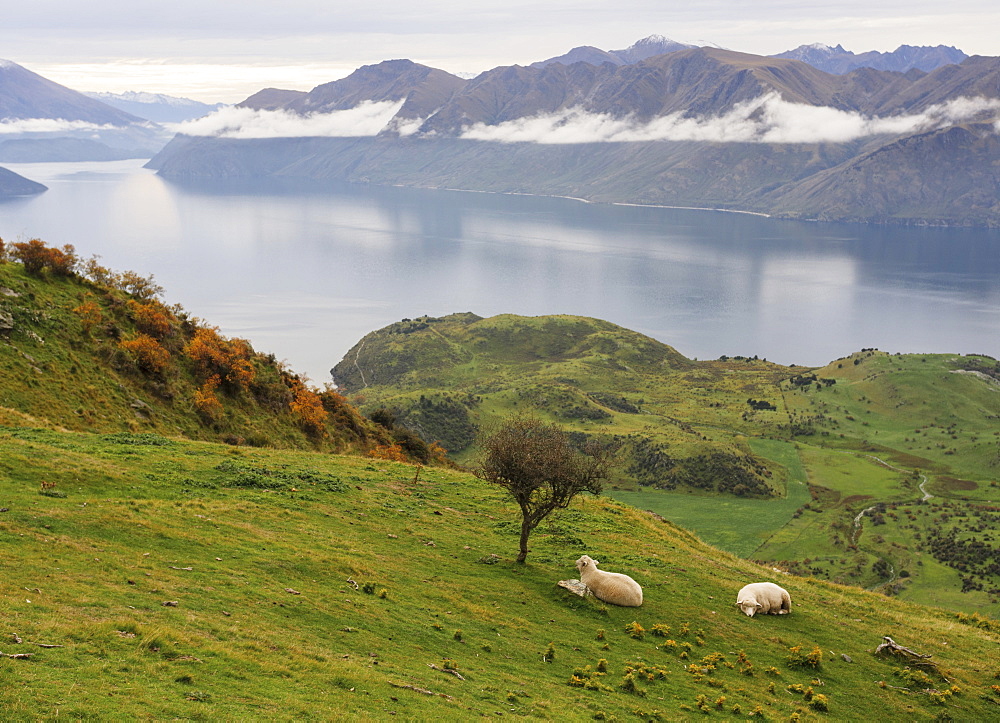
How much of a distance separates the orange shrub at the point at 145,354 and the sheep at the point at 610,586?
29129 millimetres

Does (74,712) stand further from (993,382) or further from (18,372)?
(993,382)

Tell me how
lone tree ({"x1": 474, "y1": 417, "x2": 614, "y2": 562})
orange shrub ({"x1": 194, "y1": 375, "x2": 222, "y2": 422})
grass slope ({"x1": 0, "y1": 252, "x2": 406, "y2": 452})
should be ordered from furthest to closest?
orange shrub ({"x1": 194, "y1": 375, "x2": 222, "y2": 422}), grass slope ({"x1": 0, "y1": 252, "x2": 406, "y2": 452}), lone tree ({"x1": 474, "y1": 417, "x2": 614, "y2": 562})

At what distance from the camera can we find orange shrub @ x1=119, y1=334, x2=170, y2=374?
40750mm

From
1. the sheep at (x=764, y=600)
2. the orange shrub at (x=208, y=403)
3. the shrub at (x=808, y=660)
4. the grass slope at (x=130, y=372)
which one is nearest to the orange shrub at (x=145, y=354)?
the grass slope at (x=130, y=372)

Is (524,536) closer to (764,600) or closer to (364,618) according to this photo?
(364,618)

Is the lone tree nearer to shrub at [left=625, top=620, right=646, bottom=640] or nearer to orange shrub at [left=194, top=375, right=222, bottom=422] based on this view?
shrub at [left=625, top=620, right=646, bottom=640]

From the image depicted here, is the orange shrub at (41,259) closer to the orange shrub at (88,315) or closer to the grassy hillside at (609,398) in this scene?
the orange shrub at (88,315)

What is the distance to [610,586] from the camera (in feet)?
76.7

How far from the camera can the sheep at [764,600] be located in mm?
24656

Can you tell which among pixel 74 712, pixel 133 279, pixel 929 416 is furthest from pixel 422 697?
pixel 929 416

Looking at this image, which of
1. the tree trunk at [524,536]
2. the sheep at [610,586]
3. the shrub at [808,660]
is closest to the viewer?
the shrub at [808,660]

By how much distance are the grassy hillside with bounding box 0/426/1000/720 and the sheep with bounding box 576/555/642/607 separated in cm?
60

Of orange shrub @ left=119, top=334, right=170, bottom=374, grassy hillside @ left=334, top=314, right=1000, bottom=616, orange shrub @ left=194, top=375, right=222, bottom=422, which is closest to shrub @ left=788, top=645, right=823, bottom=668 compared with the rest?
orange shrub @ left=194, top=375, right=222, bottom=422

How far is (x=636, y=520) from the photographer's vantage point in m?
35.0
